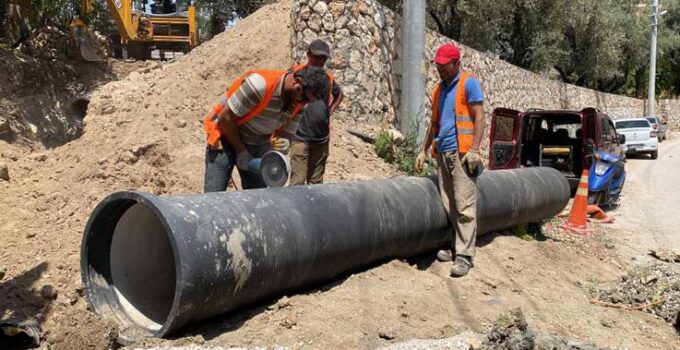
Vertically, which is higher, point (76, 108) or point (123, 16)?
point (123, 16)

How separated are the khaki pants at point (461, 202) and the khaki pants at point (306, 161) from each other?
4.64 feet

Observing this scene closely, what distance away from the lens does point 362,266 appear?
486 centimetres

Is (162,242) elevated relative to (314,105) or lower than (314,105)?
lower

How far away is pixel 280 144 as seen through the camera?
17.7 feet

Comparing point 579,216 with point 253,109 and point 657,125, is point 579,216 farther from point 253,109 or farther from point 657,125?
A: point 657,125

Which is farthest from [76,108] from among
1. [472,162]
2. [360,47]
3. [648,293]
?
[648,293]

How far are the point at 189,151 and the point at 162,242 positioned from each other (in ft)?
13.3

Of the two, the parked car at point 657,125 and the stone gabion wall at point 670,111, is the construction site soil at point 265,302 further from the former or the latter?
the stone gabion wall at point 670,111

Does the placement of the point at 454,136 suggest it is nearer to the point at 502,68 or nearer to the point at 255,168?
the point at 255,168

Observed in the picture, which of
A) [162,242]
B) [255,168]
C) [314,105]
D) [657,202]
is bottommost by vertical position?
[657,202]

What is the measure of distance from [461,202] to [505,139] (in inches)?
255

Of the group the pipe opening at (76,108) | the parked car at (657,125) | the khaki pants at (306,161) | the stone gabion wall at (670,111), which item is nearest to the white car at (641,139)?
the parked car at (657,125)

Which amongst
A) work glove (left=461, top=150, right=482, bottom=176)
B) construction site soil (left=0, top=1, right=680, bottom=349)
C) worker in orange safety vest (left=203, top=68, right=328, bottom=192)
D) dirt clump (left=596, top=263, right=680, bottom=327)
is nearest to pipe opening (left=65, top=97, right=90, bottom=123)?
construction site soil (left=0, top=1, right=680, bottom=349)

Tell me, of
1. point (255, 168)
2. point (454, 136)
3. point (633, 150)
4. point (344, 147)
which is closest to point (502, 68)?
point (633, 150)
